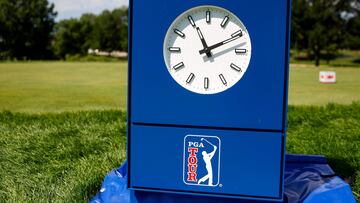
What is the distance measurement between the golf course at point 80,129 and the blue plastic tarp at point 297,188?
26cm

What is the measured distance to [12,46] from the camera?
44.8 feet

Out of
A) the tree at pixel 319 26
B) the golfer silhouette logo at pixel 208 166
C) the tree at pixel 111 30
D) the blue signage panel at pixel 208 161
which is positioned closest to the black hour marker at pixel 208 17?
the blue signage panel at pixel 208 161

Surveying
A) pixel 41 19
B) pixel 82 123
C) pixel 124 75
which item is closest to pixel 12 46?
pixel 41 19

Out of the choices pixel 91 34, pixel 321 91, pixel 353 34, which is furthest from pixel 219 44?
pixel 353 34

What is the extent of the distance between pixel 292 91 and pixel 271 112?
795 cm

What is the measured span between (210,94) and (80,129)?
3.90 meters

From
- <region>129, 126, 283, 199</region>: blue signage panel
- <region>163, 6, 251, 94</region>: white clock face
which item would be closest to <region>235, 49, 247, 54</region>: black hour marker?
<region>163, 6, 251, 94</region>: white clock face

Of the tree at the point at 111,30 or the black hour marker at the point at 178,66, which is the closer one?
the black hour marker at the point at 178,66

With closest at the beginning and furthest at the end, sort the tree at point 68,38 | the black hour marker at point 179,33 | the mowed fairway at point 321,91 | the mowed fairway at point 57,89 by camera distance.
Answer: the black hour marker at point 179,33
the mowed fairway at point 57,89
the mowed fairway at point 321,91
the tree at point 68,38

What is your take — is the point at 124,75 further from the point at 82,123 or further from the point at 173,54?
the point at 173,54

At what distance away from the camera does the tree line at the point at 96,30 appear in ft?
45.2

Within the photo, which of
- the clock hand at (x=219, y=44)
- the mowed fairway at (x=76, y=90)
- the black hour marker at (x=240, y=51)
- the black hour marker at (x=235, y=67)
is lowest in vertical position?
the mowed fairway at (x=76, y=90)

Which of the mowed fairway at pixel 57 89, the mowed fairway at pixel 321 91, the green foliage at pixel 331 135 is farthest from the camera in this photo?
the mowed fairway at pixel 321 91

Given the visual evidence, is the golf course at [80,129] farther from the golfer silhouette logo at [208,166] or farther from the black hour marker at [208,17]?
the black hour marker at [208,17]
